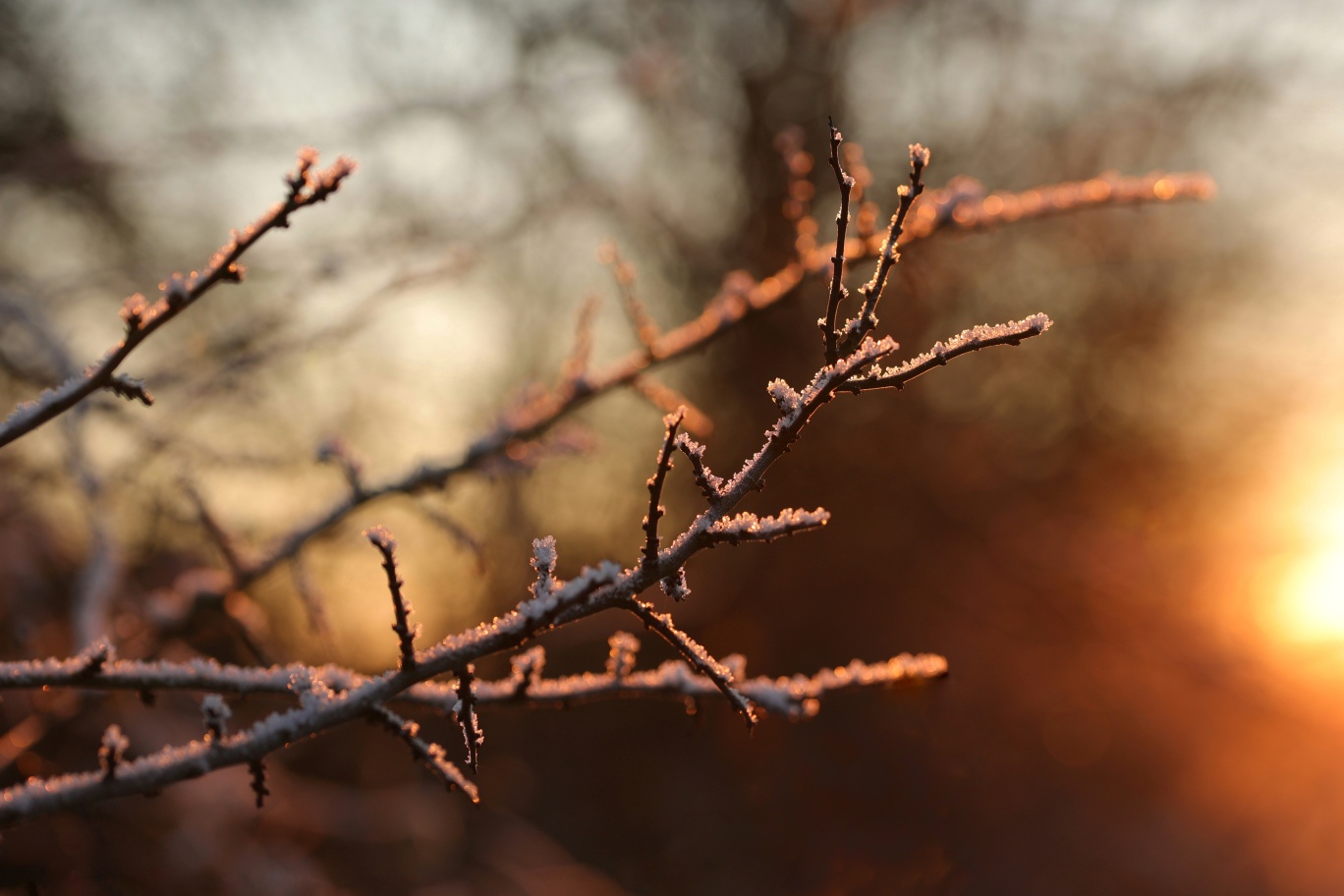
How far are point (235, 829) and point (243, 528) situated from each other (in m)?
1.23

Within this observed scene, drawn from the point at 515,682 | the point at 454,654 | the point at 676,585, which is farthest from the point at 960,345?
the point at 515,682

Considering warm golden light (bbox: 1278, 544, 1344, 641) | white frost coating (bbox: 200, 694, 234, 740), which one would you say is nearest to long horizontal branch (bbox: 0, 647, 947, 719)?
white frost coating (bbox: 200, 694, 234, 740)

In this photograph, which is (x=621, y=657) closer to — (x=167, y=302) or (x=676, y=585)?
(x=676, y=585)

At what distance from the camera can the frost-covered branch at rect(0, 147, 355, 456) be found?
0.92 m

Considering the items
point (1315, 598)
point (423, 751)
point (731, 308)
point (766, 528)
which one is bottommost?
point (423, 751)

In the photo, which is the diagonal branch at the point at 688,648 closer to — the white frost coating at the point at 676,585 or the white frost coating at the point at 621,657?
the white frost coating at the point at 676,585

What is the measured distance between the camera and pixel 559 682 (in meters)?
1.33

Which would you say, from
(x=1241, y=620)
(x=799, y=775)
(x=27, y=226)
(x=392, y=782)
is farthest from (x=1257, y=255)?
(x=27, y=226)

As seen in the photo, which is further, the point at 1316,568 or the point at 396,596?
the point at 1316,568

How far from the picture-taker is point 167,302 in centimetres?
94

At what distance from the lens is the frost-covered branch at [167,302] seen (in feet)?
3.02

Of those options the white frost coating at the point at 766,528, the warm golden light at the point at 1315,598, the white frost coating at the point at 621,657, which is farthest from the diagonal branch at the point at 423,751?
the warm golden light at the point at 1315,598

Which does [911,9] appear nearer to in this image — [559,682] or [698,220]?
[698,220]

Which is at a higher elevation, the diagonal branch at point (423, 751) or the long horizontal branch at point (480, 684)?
the long horizontal branch at point (480, 684)
